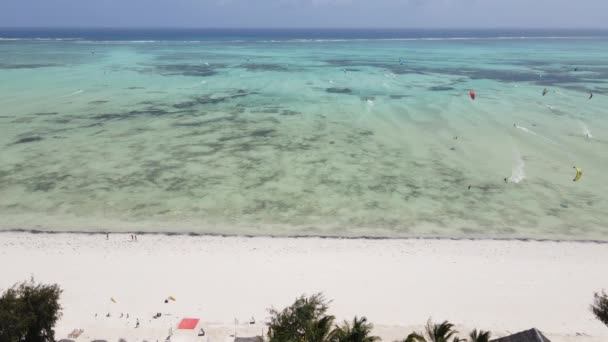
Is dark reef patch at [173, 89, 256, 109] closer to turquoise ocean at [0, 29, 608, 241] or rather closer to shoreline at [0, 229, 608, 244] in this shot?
turquoise ocean at [0, 29, 608, 241]

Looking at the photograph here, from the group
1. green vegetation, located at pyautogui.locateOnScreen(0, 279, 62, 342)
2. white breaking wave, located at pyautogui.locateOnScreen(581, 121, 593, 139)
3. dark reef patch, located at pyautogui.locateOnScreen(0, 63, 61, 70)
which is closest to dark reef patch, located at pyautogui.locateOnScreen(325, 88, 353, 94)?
white breaking wave, located at pyautogui.locateOnScreen(581, 121, 593, 139)

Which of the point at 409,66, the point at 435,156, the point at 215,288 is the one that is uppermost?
the point at 409,66

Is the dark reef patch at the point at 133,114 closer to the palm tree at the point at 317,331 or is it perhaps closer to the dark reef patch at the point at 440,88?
the dark reef patch at the point at 440,88

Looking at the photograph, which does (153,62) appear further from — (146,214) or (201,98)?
(146,214)

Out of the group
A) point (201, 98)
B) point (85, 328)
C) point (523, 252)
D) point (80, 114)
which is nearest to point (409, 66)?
point (201, 98)

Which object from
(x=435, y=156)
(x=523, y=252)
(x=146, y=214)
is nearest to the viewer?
(x=523, y=252)

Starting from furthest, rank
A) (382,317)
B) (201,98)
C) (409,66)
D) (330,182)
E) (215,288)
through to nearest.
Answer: (409,66) → (201,98) → (330,182) → (215,288) → (382,317)
